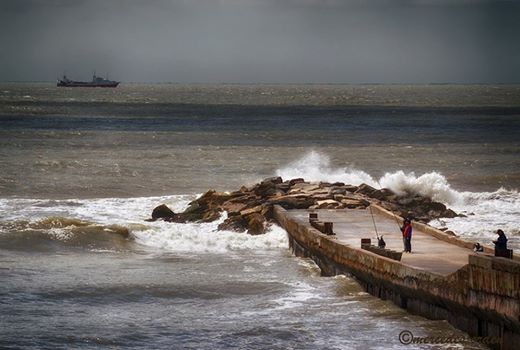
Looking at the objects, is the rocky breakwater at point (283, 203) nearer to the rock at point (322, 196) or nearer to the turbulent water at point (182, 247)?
the rock at point (322, 196)

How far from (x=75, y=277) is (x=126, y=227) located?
25.4 ft

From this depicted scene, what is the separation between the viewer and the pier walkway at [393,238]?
77.3 feet

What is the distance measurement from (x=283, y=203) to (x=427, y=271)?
46.8 ft

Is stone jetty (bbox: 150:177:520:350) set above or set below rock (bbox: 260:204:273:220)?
above

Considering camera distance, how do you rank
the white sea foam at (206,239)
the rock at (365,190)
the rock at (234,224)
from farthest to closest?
the rock at (365,190)
the rock at (234,224)
the white sea foam at (206,239)

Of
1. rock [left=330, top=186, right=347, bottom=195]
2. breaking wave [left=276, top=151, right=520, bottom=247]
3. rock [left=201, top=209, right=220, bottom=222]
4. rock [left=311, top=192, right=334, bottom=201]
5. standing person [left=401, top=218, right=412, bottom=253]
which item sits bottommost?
rock [left=201, top=209, right=220, bottom=222]

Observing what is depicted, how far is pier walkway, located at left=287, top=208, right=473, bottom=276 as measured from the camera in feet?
77.3

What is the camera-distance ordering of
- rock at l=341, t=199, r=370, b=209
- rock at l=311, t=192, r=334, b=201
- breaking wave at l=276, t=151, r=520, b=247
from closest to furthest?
1. breaking wave at l=276, t=151, r=520, b=247
2. rock at l=341, t=199, r=370, b=209
3. rock at l=311, t=192, r=334, b=201

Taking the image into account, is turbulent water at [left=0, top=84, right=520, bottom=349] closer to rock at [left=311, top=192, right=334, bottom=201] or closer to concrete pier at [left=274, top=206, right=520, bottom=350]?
concrete pier at [left=274, top=206, right=520, bottom=350]

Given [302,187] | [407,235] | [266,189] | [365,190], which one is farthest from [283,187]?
[407,235]

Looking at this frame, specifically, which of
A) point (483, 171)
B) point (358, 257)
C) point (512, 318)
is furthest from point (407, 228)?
point (483, 171)

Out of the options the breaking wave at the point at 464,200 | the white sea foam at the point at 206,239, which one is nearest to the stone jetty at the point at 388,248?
the white sea foam at the point at 206,239

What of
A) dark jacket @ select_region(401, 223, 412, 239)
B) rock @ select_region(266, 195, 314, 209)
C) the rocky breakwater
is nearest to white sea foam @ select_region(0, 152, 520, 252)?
the rocky breakwater

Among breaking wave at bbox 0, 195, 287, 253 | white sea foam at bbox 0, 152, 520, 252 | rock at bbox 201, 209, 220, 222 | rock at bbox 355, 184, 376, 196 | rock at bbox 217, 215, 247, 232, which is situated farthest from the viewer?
rock at bbox 355, 184, 376, 196
